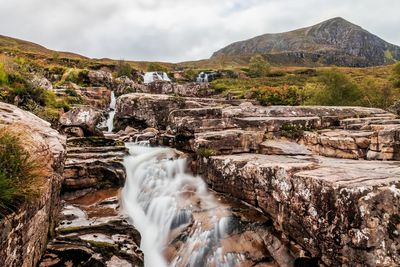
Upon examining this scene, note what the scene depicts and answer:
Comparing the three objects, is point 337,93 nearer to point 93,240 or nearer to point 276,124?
point 276,124

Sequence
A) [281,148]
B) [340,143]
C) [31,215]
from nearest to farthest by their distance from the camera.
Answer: [31,215], [340,143], [281,148]

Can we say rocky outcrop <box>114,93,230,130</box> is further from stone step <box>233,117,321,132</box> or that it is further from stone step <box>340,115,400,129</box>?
stone step <box>340,115,400,129</box>

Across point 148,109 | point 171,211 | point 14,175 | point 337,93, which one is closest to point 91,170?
point 171,211

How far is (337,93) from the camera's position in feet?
121

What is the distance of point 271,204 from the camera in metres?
8.62

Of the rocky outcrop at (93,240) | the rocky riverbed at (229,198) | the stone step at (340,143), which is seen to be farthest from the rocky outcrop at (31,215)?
the stone step at (340,143)

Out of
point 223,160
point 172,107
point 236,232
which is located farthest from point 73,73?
point 236,232

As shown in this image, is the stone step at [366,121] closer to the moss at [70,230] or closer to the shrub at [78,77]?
the moss at [70,230]

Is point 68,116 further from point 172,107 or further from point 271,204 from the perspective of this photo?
point 271,204

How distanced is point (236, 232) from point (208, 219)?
1.02 metres

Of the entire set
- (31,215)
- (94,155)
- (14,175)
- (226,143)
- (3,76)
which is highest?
(3,76)

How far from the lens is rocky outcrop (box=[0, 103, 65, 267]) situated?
4.67m

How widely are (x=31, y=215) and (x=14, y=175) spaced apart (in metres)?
1.16

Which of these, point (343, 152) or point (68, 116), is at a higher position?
point (68, 116)
